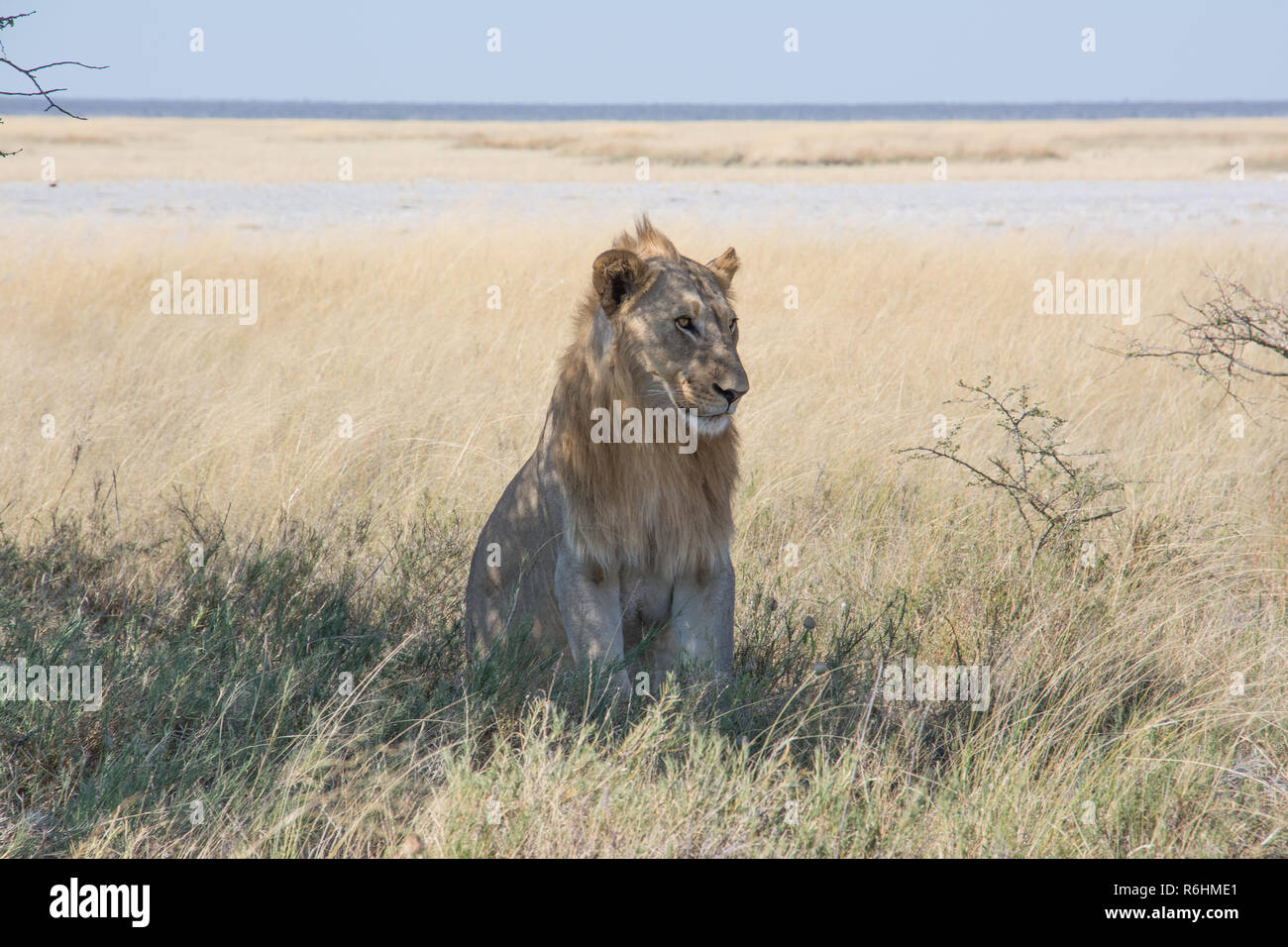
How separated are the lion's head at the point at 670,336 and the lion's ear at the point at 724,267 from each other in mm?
188

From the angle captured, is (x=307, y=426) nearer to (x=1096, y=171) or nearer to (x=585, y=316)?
(x=585, y=316)

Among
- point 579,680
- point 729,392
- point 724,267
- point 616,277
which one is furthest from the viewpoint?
point 724,267

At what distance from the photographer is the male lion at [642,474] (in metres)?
3.89

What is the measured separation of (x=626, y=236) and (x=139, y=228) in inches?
588

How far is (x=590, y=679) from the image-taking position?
3.95m

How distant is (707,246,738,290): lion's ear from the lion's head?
0.19 m

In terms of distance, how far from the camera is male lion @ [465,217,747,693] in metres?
3.89

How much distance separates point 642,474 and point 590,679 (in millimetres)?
727

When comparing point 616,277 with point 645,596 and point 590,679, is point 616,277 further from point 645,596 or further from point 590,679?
point 590,679

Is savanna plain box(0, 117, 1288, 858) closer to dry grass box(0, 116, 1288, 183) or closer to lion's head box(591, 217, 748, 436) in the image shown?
lion's head box(591, 217, 748, 436)

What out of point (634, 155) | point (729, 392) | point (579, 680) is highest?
point (634, 155)

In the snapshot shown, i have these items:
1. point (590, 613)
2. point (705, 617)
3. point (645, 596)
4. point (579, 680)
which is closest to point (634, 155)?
point (645, 596)

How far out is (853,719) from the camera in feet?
13.9

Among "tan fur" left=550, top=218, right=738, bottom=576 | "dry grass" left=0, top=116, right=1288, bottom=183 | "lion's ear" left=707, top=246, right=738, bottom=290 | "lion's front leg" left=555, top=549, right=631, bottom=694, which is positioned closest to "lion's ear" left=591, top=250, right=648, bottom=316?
"tan fur" left=550, top=218, right=738, bottom=576
